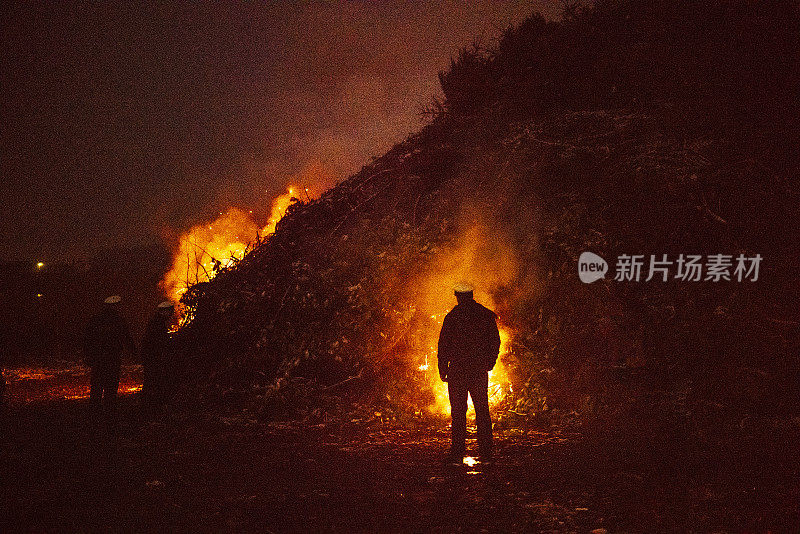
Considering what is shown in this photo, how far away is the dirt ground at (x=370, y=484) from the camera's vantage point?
4707 mm

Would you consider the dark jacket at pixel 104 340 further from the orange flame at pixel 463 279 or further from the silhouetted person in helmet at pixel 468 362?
the silhouetted person in helmet at pixel 468 362

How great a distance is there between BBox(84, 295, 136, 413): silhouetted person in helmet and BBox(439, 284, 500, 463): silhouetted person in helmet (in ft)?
16.2

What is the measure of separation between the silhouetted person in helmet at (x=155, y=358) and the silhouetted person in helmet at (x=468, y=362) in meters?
5.21

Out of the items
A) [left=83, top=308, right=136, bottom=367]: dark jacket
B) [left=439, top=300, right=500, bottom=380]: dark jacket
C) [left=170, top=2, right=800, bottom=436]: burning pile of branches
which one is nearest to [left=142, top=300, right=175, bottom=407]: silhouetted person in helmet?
[left=83, top=308, right=136, bottom=367]: dark jacket

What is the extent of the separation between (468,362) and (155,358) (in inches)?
219

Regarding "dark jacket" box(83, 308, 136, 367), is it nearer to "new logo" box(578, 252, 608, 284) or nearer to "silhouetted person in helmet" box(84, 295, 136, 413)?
"silhouetted person in helmet" box(84, 295, 136, 413)

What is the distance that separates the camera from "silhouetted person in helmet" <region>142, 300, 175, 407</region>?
9570mm

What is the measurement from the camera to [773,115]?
11891 mm

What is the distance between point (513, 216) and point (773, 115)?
5927mm

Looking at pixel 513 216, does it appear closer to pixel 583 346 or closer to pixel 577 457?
pixel 583 346

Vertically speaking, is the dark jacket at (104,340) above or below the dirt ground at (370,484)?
above

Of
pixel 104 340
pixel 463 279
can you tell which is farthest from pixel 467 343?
pixel 104 340

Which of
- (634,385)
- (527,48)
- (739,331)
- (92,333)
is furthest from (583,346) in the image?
(527,48)

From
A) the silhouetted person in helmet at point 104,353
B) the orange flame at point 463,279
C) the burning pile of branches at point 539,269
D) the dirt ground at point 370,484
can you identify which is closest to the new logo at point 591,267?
the burning pile of branches at point 539,269
